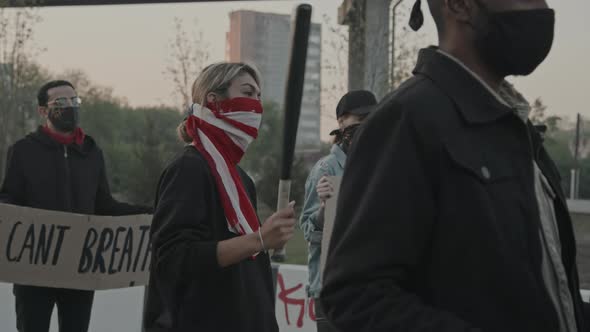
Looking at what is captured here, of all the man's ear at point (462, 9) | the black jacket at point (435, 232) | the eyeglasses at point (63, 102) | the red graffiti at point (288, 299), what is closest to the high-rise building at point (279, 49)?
the red graffiti at point (288, 299)

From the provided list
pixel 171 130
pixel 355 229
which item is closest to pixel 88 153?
pixel 355 229

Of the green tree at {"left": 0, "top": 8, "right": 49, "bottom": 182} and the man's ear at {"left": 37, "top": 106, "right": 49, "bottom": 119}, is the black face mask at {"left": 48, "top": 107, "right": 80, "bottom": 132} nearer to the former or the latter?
the man's ear at {"left": 37, "top": 106, "right": 49, "bottom": 119}

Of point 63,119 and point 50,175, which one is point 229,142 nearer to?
point 50,175

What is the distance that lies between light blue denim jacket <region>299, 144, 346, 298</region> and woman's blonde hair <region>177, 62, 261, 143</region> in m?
1.58

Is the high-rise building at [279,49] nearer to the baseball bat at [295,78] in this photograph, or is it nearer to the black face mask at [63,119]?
the black face mask at [63,119]

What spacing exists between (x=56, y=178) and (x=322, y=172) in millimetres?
1819

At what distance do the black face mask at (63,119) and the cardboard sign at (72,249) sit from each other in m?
0.56

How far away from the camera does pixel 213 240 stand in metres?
3.48

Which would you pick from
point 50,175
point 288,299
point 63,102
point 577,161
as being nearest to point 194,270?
point 50,175

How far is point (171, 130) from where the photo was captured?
84.8 feet

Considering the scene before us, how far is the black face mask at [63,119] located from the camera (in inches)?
245

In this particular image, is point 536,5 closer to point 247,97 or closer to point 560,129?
point 247,97

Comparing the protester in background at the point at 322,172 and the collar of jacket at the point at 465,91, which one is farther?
the protester in background at the point at 322,172

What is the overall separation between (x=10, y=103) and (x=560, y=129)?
10508 millimetres
